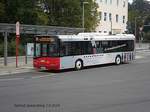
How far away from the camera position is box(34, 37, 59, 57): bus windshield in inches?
1085

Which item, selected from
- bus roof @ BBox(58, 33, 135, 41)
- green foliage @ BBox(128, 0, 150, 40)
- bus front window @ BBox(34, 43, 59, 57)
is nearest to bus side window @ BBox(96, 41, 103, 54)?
bus roof @ BBox(58, 33, 135, 41)

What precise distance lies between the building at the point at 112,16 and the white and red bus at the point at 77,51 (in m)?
55.9

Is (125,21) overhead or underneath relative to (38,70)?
overhead

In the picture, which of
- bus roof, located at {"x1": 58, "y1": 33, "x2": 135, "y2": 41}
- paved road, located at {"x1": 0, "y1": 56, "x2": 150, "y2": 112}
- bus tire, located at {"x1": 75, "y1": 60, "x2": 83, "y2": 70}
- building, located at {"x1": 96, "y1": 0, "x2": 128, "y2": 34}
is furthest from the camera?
building, located at {"x1": 96, "y1": 0, "x2": 128, "y2": 34}

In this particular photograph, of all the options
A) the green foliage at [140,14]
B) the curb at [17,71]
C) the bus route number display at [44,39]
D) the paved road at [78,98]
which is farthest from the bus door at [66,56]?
the green foliage at [140,14]

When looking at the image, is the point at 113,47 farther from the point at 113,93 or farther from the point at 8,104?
the point at 8,104

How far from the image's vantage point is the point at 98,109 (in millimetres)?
11664

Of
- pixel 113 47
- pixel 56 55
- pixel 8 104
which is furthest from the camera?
pixel 113 47

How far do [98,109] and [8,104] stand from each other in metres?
2.71

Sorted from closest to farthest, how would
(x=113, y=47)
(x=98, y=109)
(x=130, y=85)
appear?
1. (x=98, y=109)
2. (x=130, y=85)
3. (x=113, y=47)

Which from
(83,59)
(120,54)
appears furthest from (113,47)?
(83,59)

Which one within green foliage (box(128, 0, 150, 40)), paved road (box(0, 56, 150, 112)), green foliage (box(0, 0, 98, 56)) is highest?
green foliage (box(128, 0, 150, 40))

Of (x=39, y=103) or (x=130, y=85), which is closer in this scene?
(x=39, y=103)

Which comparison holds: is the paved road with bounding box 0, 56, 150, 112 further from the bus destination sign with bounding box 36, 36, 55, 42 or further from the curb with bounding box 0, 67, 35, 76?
the bus destination sign with bounding box 36, 36, 55, 42
